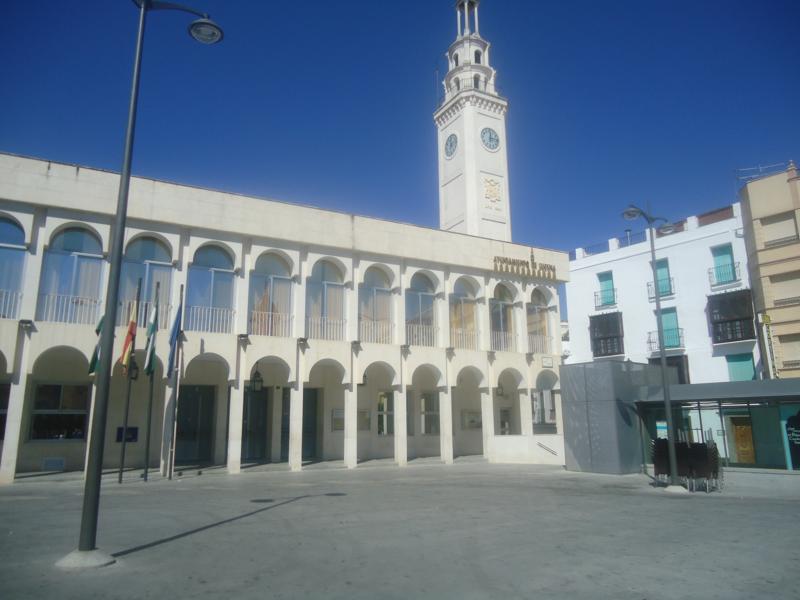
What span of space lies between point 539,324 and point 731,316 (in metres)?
11.4

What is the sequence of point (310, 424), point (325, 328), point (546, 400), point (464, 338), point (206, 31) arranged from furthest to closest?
point (546, 400)
point (464, 338)
point (310, 424)
point (325, 328)
point (206, 31)

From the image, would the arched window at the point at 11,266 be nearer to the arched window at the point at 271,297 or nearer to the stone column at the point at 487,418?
the arched window at the point at 271,297

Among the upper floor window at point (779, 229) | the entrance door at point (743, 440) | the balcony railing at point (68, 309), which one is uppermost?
the upper floor window at point (779, 229)

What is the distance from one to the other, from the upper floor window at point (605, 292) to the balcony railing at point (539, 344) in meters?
12.2

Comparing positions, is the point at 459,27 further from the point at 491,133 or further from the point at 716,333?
the point at 716,333

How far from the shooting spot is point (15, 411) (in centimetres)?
1756

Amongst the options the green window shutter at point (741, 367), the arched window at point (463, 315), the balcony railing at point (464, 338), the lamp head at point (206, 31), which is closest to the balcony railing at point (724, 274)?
the green window shutter at point (741, 367)

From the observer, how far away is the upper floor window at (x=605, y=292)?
133 ft

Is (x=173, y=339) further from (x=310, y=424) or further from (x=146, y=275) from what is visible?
(x=310, y=424)

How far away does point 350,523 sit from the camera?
1067 centimetres

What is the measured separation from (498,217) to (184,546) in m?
31.7

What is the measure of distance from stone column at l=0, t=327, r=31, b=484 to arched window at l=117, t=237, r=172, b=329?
3.06 meters

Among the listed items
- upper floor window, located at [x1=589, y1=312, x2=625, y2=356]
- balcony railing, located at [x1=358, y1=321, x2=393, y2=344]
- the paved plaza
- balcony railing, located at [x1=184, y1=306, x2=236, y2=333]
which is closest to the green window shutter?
upper floor window, located at [x1=589, y1=312, x2=625, y2=356]

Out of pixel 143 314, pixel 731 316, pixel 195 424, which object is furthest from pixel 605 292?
pixel 143 314
